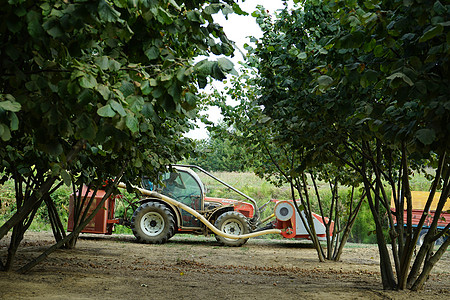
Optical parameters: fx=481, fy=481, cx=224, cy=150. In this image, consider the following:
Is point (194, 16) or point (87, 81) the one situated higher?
point (194, 16)

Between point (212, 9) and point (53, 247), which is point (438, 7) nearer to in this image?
point (212, 9)

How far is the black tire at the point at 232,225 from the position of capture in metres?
12.7

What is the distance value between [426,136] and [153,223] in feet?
35.3

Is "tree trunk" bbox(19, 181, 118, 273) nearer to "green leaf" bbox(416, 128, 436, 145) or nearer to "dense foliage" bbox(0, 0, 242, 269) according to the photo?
"dense foliage" bbox(0, 0, 242, 269)

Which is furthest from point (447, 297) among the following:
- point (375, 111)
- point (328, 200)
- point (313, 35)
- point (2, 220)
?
point (2, 220)

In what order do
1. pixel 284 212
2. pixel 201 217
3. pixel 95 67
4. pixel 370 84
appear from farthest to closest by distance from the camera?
1. pixel 284 212
2. pixel 201 217
3. pixel 370 84
4. pixel 95 67

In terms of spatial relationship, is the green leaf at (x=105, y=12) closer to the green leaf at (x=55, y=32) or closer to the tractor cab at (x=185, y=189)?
the green leaf at (x=55, y=32)

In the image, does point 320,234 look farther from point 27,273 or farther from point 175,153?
point 27,273

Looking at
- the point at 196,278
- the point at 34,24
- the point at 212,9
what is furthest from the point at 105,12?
the point at 196,278

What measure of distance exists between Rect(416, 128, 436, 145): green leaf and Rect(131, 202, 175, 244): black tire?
10.2m

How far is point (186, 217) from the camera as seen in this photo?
1298cm

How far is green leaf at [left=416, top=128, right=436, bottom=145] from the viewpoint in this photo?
2779 millimetres

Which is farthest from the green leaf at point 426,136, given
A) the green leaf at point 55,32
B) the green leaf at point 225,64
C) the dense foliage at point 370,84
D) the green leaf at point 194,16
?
the green leaf at point 55,32

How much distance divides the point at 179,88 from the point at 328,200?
669 inches
